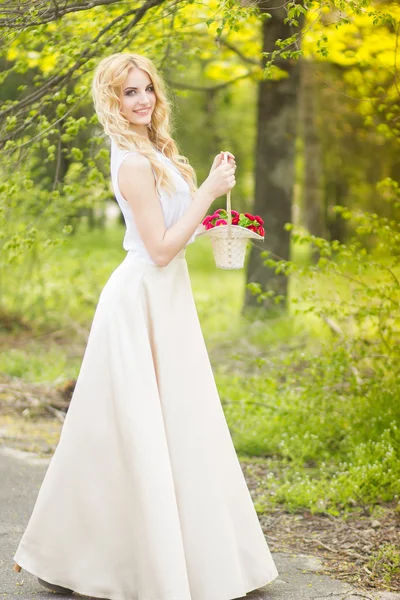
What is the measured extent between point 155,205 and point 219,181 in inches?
10.2

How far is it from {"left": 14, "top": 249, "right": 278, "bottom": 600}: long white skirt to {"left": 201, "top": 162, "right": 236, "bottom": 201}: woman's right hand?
0.32 m

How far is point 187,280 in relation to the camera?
338cm

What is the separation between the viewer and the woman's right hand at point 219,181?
314 cm

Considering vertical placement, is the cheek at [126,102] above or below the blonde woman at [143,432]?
above

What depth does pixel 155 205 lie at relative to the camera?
10.4ft

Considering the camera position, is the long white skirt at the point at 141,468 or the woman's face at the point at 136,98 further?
the woman's face at the point at 136,98

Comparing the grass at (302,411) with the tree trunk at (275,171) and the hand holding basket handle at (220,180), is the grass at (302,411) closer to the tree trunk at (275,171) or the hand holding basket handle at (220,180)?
the tree trunk at (275,171)

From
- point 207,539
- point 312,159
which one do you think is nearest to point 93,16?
point 207,539

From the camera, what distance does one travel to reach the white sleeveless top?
3.23 m

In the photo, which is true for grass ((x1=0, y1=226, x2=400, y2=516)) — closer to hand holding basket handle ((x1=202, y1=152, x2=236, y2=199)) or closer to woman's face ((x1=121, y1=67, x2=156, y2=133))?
hand holding basket handle ((x1=202, y1=152, x2=236, y2=199))

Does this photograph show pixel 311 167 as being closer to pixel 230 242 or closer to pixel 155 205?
pixel 230 242

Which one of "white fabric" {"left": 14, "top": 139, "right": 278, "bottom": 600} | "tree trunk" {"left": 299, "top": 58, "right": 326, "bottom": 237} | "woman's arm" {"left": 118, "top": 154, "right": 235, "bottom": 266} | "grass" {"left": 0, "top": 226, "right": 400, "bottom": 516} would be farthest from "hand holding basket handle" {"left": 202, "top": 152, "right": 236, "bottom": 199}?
"tree trunk" {"left": 299, "top": 58, "right": 326, "bottom": 237}

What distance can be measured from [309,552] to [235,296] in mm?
9765

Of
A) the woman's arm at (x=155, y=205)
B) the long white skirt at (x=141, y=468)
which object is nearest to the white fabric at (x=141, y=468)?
the long white skirt at (x=141, y=468)
